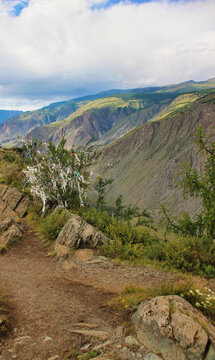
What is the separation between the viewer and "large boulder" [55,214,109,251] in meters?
8.52

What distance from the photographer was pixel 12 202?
13.5 meters

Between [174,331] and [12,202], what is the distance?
1233 centimetres

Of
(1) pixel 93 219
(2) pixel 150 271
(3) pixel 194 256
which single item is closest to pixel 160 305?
(2) pixel 150 271

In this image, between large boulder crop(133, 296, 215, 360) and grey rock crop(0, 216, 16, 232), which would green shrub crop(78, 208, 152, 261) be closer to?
large boulder crop(133, 296, 215, 360)

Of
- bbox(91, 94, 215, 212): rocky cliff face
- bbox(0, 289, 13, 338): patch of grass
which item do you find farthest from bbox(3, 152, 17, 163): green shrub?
bbox(91, 94, 215, 212): rocky cliff face

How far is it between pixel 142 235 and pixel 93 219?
313cm

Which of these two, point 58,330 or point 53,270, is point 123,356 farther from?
point 53,270

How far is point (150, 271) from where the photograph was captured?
21.5 feet

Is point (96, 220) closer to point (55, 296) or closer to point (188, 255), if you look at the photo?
point (188, 255)

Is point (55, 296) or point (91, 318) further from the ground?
point (91, 318)

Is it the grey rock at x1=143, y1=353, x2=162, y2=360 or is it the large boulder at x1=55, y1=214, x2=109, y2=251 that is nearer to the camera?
the grey rock at x1=143, y1=353, x2=162, y2=360

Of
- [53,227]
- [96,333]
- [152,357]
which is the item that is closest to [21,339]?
[96,333]

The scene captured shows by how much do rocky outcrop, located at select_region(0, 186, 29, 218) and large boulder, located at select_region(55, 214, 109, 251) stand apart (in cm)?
534

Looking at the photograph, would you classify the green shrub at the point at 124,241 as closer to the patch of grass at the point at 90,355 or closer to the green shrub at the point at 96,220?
the green shrub at the point at 96,220
